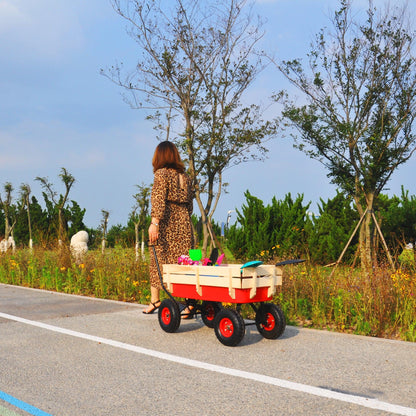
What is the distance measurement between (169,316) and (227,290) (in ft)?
3.48

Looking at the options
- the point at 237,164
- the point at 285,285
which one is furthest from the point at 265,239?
the point at 285,285

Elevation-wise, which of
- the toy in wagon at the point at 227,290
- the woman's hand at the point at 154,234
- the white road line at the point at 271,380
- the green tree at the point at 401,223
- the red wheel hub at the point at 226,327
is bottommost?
the white road line at the point at 271,380

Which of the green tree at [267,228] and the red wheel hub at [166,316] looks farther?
the green tree at [267,228]

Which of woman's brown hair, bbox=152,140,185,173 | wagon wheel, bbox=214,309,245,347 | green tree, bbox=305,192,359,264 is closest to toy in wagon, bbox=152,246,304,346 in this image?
wagon wheel, bbox=214,309,245,347

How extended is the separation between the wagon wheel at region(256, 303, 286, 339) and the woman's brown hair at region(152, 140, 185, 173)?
2.38m

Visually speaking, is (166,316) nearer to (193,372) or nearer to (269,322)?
(269,322)

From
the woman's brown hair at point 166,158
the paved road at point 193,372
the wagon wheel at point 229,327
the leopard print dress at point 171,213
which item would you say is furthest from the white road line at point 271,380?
the woman's brown hair at point 166,158

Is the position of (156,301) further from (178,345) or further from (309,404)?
(309,404)

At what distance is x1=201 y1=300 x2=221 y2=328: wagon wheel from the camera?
632 centimetres

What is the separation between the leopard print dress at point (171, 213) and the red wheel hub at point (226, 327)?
1.73 m

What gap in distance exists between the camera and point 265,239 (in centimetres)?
1738

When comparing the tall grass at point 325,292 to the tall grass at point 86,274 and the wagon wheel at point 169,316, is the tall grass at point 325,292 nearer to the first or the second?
the tall grass at point 86,274

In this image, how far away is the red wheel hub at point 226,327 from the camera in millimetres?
5324

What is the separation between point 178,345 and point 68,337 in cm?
143
